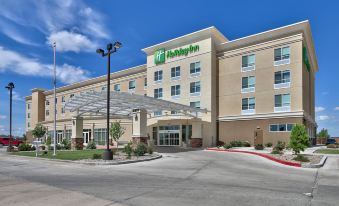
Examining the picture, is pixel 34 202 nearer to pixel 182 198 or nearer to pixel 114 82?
pixel 182 198

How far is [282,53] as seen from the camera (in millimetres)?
35438

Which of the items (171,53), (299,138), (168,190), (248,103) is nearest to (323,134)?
(248,103)

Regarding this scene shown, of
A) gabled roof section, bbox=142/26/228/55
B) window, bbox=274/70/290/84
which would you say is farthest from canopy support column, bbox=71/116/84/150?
window, bbox=274/70/290/84

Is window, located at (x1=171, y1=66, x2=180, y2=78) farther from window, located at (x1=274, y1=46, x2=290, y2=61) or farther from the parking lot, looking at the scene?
the parking lot

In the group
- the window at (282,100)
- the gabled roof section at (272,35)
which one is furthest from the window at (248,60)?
the window at (282,100)

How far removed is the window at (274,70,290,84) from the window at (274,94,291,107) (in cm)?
163

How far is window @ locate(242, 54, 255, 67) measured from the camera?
37.9 metres

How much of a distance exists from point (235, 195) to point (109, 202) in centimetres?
390

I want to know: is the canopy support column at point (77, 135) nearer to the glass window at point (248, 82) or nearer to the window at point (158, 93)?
the window at point (158, 93)

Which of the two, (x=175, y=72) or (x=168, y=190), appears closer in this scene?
(x=168, y=190)

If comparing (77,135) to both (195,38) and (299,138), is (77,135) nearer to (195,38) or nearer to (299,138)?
(195,38)

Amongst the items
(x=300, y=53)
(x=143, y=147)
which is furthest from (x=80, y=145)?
(x=300, y=53)

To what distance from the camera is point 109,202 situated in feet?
28.1

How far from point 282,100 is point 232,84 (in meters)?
6.85
